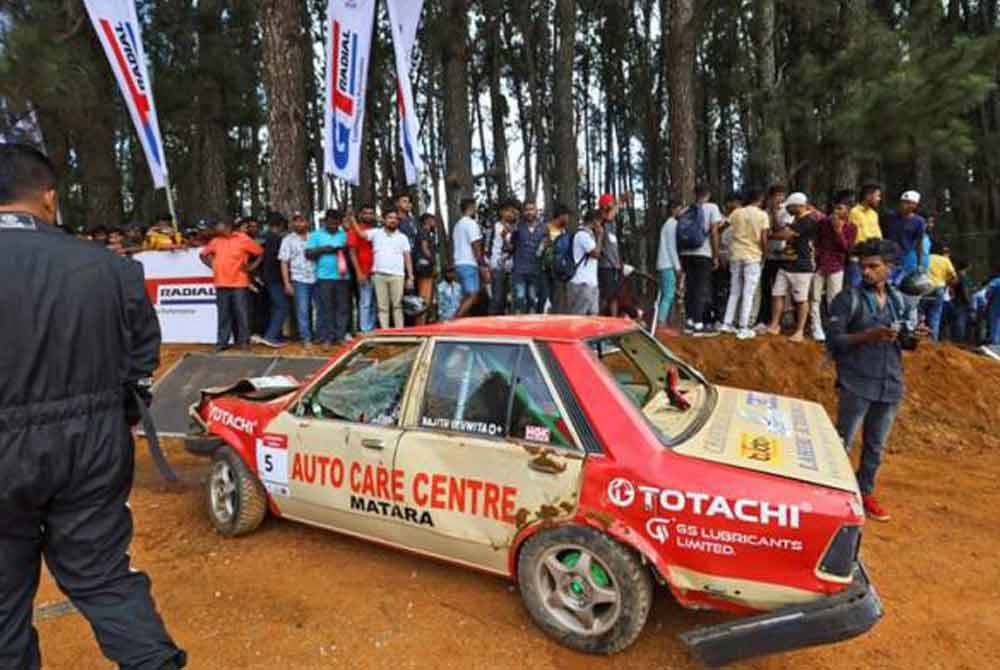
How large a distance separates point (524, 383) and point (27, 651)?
7.23ft

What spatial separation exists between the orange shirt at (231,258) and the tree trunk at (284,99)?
5.74 ft

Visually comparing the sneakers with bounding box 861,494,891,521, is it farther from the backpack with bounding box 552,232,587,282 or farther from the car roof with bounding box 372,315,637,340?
the backpack with bounding box 552,232,587,282

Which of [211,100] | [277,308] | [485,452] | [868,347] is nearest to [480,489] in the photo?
[485,452]

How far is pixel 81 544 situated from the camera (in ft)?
7.13

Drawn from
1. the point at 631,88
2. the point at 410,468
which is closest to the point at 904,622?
the point at 410,468

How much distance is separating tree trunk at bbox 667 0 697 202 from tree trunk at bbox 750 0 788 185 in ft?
4.30

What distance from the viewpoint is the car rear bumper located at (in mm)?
2350

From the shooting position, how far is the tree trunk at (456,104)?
1299 centimetres

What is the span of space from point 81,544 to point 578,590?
6.65 ft

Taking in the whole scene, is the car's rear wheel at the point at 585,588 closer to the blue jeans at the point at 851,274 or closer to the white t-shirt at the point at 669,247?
the white t-shirt at the point at 669,247

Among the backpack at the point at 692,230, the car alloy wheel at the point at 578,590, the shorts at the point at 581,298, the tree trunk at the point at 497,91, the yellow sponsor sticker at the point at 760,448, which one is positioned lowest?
the car alloy wheel at the point at 578,590

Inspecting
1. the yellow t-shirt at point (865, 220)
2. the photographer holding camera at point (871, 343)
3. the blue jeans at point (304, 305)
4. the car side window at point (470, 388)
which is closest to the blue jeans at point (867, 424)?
the photographer holding camera at point (871, 343)

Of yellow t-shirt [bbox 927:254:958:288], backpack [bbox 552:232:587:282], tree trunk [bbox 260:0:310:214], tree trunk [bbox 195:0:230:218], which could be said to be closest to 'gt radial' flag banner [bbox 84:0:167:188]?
tree trunk [bbox 260:0:310:214]

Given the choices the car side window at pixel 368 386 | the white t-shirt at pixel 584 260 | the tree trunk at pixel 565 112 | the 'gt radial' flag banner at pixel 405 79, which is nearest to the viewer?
the car side window at pixel 368 386
